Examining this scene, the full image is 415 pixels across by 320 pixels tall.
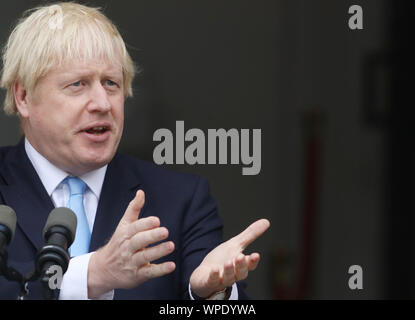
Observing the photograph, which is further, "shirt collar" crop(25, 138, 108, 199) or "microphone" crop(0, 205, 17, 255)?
"shirt collar" crop(25, 138, 108, 199)

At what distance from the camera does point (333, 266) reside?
12.1 ft

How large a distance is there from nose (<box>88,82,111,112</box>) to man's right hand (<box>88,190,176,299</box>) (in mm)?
309

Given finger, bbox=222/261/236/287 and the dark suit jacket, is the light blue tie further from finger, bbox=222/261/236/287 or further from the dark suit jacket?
finger, bbox=222/261/236/287

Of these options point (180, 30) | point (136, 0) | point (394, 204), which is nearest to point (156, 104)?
point (180, 30)

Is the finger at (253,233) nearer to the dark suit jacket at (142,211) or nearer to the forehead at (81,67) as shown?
the dark suit jacket at (142,211)

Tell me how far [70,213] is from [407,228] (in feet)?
6.47

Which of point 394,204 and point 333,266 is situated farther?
point 333,266

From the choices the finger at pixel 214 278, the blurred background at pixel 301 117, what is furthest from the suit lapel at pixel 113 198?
the blurred background at pixel 301 117

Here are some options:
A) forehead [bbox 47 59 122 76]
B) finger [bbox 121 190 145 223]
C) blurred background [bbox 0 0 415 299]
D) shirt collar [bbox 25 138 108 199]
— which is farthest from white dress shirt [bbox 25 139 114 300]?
blurred background [bbox 0 0 415 299]

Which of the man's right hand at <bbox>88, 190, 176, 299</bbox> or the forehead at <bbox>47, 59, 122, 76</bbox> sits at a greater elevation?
the forehead at <bbox>47, 59, 122, 76</bbox>

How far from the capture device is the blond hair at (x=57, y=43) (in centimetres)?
182

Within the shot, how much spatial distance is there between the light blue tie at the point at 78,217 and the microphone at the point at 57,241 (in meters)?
0.37

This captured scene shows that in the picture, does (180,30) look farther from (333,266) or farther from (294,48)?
(333,266)

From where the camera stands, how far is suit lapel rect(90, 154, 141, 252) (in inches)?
→ 73.4
